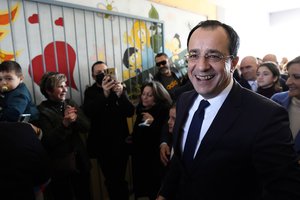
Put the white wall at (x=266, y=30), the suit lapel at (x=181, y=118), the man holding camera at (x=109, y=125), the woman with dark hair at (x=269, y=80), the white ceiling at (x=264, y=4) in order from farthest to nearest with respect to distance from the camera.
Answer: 1. the white wall at (x=266, y=30)
2. the white ceiling at (x=264, y=4)
3. the woman with dark hair at (x=269, y=80)
4. the man holding camera at (x=109, y=125)
5. the suit lapel at (x=181, y=118)

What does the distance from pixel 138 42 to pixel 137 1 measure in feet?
1.73

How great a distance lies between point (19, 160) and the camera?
1.23m

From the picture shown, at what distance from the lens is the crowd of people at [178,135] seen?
2.80ft

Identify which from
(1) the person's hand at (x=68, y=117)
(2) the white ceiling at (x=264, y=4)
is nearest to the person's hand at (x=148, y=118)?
(1) the person's hand at (x=68, y=117)

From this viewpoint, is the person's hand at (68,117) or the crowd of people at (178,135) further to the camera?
the person's hand at (68,117)

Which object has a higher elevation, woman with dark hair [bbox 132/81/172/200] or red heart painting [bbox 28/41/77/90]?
red heart painting [bbox 28/41/77/90]

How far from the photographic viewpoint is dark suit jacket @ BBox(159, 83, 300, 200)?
811mm

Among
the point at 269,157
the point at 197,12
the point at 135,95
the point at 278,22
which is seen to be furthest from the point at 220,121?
the point at 278,22

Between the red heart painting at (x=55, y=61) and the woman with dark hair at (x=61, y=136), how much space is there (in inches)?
8.8

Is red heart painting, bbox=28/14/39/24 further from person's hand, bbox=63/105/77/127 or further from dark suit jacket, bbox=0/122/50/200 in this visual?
dark suit jacket, bbox=0/122/50/200

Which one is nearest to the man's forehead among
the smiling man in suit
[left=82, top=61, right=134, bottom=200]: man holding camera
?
the smiling man in suit

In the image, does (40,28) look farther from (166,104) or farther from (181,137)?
(181,137)

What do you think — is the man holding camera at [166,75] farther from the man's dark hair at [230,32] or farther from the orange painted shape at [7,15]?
the man's dark hair at [230,32]

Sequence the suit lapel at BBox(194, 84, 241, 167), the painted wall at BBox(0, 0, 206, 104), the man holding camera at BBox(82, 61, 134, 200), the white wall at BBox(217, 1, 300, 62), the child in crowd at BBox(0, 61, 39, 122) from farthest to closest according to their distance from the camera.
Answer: the white wall at BBox(217, 1, 300, 62) → the man holding camera at BBox(82, 61, 134, 200) → the painted wall at BBox(0, 0, 206, 104) → the child in crowd at BBox(0, 61, 39, 122) → the suit lapel at BBox(194, 84, 241, 167)
